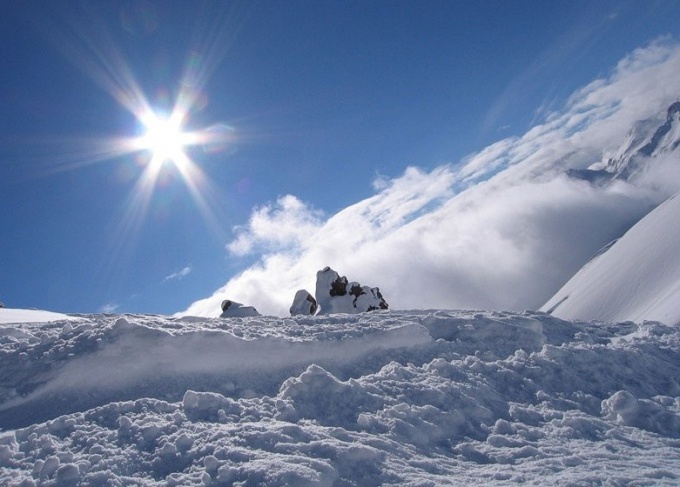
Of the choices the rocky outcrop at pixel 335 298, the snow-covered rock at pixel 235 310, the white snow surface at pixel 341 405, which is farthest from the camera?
the rocky outcrop at pixel 335 298

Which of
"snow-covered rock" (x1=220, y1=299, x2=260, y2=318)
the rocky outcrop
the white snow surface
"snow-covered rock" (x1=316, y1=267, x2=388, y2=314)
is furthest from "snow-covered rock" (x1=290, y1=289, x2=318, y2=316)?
the white snow surface

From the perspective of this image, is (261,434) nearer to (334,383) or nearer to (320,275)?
(334,383)

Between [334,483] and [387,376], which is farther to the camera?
[387,376]

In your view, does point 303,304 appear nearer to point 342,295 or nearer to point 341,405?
point 342,295

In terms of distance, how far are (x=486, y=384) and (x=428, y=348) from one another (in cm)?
176

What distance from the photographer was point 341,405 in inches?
308

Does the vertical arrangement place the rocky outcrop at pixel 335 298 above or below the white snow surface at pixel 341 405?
above

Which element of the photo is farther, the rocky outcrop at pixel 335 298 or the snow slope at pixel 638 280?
the rocky outcrop at pixel 335 298

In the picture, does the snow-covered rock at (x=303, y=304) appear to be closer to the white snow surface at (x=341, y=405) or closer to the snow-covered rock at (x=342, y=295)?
the snow-covered rock at (x=342, y=295)

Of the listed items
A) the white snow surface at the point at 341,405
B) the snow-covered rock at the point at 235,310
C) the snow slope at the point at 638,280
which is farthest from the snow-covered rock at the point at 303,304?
the white snow surface at the point at 341,405

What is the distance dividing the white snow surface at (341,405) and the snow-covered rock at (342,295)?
23474 mm

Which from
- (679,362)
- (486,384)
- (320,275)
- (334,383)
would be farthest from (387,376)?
(320,275)

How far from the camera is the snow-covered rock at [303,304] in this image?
34750 mm

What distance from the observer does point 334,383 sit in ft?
27.3
